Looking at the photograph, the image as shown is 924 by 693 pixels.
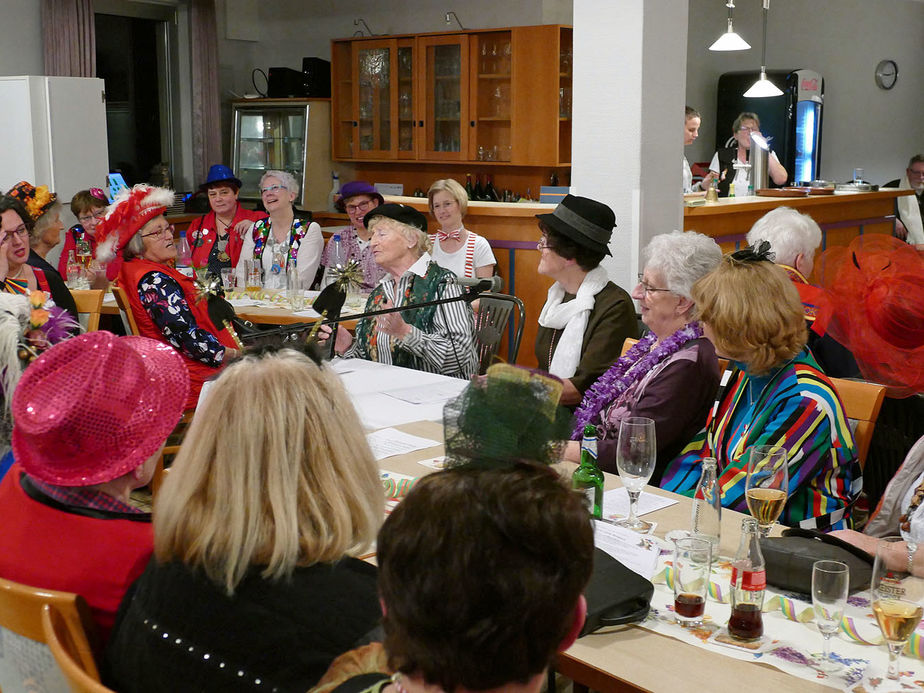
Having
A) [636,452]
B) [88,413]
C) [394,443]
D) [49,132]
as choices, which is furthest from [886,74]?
[88,413]

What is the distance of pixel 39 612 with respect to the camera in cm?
144

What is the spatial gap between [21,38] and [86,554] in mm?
7317

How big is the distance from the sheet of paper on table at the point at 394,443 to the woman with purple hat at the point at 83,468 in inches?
41.7

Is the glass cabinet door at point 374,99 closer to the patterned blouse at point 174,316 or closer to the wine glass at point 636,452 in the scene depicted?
the patterned blouse at point 174,316

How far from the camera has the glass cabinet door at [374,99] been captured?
8.94 meters

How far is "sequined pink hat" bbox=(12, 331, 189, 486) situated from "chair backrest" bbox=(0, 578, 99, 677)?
0.19 meters

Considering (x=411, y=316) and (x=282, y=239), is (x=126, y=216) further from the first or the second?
(x=282, y=239)

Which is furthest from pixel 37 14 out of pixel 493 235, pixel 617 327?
pixel 617 327

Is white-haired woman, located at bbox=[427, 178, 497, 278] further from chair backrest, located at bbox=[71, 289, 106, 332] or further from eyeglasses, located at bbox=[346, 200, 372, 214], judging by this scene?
chair backrest, located at bbox=[71, 289, 106, 332]

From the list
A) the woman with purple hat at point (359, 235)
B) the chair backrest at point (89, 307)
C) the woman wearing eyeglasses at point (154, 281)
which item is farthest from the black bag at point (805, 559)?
the woman with purple hat at point (359, 235)

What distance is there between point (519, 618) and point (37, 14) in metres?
8.21

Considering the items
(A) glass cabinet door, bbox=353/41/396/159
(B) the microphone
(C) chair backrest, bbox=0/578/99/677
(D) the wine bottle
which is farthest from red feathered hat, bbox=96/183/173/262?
(A) glass cabinet door, bbox=353/41/396/159

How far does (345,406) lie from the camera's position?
1.50 m

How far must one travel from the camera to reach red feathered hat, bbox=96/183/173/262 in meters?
3.88
